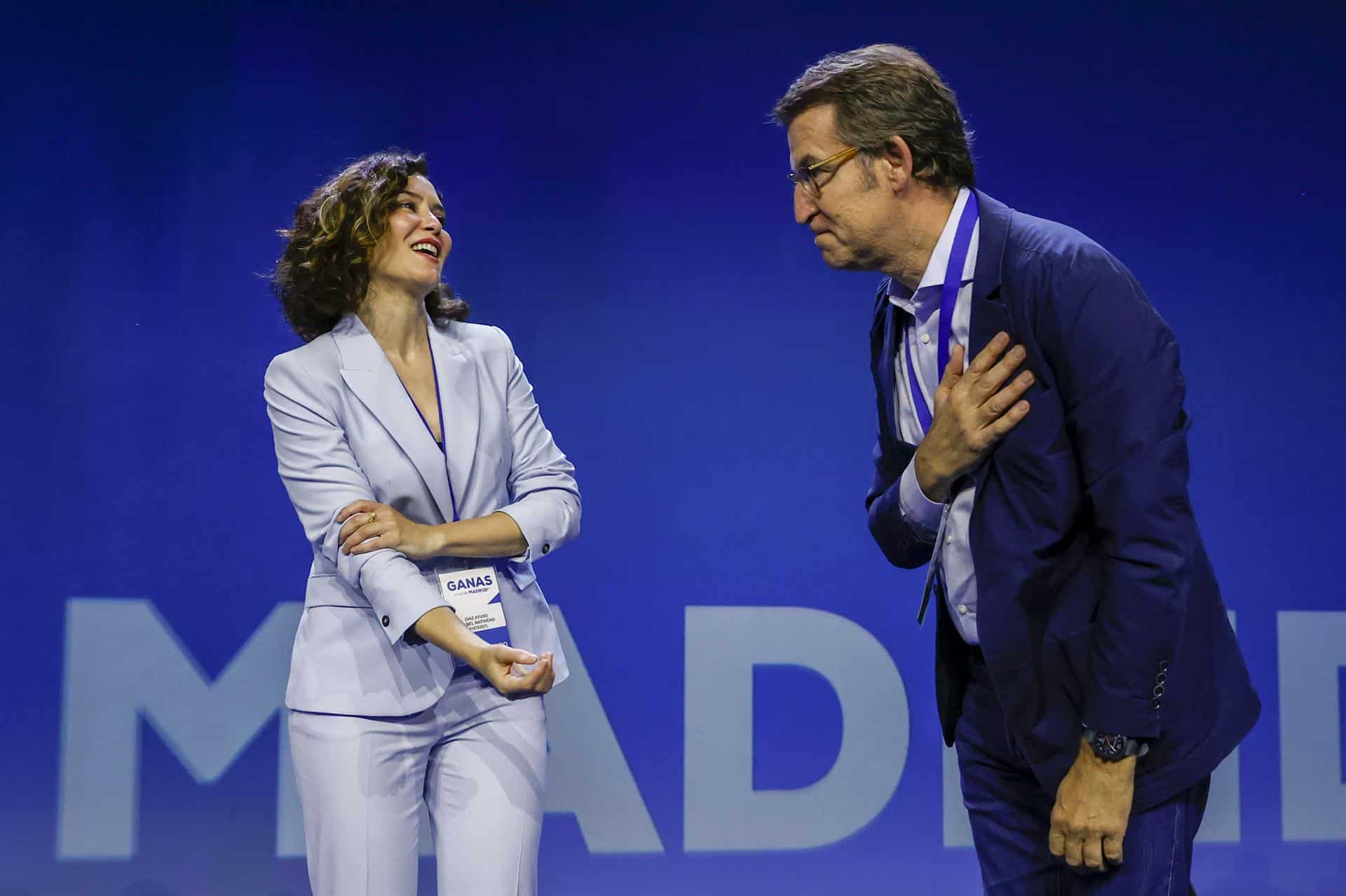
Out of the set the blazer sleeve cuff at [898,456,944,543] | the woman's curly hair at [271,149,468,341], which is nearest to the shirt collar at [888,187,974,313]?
the blazer sleeve cuff at [898,456,944,543]

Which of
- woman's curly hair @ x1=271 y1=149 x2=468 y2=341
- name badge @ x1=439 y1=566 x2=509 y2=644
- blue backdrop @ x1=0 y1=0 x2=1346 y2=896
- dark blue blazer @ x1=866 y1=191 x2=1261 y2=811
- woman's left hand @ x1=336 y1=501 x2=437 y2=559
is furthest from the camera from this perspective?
blue backdrop @ x1=0 y1=0 x2=1346 y2=896

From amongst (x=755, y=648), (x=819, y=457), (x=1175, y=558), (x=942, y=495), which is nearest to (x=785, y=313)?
(x=819, y=457)

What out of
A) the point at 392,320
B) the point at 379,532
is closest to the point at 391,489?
the point at 379,532

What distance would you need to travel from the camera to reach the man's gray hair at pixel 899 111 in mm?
1808

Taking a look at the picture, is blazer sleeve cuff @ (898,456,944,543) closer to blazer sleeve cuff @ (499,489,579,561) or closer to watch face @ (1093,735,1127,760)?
watch face @ (1093,735,1127,760)

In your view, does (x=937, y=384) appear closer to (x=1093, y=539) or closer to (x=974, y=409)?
(x=974, y=409)

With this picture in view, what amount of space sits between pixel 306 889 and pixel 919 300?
2607 mm

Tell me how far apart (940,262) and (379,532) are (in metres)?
1.02

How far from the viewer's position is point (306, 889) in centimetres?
343

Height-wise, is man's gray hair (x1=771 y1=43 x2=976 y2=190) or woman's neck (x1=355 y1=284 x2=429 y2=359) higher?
man's gray hair (x1=771 y1=43 x2=976 y2=190)

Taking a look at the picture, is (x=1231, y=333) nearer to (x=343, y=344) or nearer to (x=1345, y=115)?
(x=1345, y=115)

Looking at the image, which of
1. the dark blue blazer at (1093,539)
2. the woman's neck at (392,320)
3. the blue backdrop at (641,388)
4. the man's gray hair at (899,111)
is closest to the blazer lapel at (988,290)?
the dark blue blazer at (1093,539)

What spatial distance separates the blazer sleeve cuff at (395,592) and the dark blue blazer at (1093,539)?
92 centimetres

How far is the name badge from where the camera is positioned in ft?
7.06
